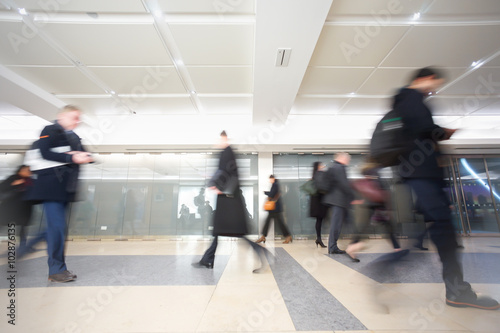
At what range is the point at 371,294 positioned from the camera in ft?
6.21

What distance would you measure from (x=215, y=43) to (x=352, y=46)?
2.27 meters

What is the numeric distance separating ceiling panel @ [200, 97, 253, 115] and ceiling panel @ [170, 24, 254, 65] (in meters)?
1.49

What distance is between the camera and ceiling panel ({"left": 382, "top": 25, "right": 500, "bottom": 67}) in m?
3.40

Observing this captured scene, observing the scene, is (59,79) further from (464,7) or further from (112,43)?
(464,7)

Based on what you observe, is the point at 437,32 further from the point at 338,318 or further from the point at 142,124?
the point at 142,124

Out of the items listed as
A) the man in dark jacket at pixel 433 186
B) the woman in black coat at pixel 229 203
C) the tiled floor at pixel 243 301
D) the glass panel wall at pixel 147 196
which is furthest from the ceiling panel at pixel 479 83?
the glass panel wall at pixel 147 196

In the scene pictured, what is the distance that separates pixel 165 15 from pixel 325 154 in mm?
6250

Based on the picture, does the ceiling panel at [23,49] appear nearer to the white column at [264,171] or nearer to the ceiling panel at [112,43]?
the ceiling panel at [112,43]

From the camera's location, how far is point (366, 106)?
605 cm

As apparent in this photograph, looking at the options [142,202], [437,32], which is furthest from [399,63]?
[142,202]

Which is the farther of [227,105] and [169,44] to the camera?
[227,105]

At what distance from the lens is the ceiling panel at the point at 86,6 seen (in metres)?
2.95

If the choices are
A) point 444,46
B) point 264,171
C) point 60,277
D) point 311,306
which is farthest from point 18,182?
point 444,46

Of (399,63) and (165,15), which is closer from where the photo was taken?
(165,15)
